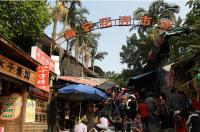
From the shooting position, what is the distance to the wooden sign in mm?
11469

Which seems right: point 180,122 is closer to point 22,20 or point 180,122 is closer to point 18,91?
point 18,91

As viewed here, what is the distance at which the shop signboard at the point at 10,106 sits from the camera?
45.2ft

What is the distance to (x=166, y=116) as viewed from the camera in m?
15.4

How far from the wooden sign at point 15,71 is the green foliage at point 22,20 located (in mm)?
12081

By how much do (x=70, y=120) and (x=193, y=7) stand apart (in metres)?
11.2

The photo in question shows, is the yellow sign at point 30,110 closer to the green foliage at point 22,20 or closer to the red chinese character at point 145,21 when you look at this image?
the green foliage at point 22,20

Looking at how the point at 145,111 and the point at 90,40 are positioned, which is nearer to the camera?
the point at 145,111

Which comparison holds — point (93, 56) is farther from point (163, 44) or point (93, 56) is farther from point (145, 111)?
point (145, 111)

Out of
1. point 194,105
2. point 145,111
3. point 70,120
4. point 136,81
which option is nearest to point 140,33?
point 136,81

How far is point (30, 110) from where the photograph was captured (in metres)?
15.4

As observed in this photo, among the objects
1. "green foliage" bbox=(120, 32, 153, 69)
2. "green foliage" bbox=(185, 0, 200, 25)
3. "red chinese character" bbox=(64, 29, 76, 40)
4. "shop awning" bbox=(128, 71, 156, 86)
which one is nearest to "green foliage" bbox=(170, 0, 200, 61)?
"green foliage" bbox=(185, 0, 200, 25)

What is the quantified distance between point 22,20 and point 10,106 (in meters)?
13.6

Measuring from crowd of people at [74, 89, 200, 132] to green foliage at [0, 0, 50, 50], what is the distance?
6583 mm

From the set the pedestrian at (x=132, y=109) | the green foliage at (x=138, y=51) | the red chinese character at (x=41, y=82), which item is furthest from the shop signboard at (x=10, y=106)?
the green foliage at (x=138, y=51)
